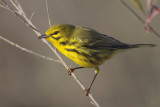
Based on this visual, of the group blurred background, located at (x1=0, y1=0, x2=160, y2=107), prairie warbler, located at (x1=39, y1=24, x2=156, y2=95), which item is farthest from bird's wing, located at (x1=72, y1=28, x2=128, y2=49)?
blurred background, located at (x1=0, y1=0, x2=160, y2=107)

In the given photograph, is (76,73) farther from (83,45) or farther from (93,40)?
(83,45)

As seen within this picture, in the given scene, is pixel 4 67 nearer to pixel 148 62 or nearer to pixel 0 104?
pixel 0 104

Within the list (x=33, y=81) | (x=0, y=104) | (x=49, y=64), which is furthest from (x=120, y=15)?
(x=0, y=104)

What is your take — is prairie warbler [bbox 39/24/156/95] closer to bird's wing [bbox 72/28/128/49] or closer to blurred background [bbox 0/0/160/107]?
bird's wing [bbox 72/28/128/49]

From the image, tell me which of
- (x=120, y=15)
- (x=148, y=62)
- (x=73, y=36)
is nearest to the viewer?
(x=73, y=36)

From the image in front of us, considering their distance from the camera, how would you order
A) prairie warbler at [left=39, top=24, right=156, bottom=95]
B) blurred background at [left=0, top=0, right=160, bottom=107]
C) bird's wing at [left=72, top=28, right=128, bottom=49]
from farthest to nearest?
1. blurred background at [left=0, top=0, right=160, bottom=107]
2. bird's wing at [left=72, top=28, right=128, bottom=49]
3. prairie warbler at [left=39, top=24, right=156, bottom=95]

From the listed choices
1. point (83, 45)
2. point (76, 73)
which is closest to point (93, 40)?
point (83, 45)
